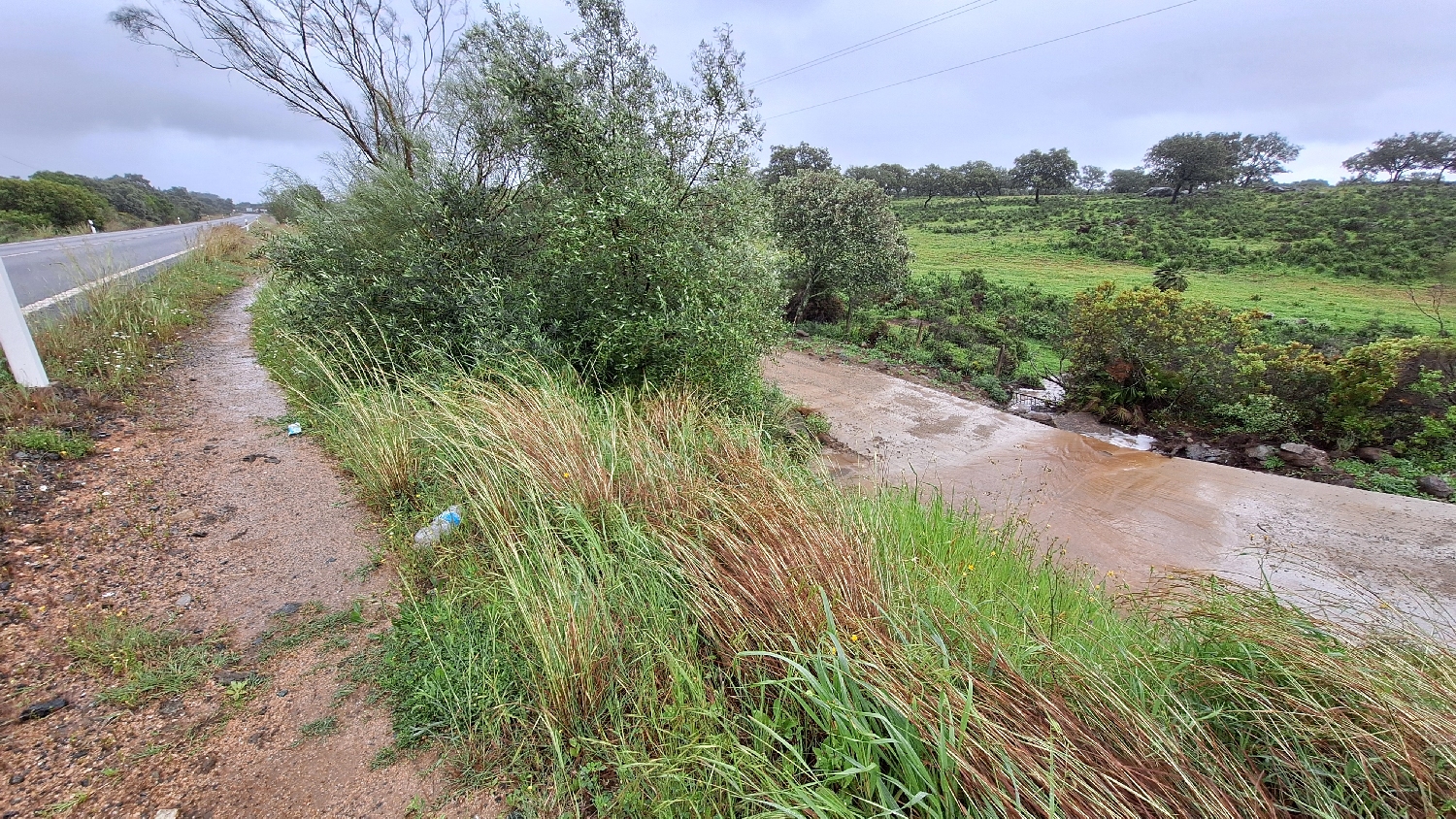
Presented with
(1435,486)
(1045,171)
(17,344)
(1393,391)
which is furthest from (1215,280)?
(1045,171)

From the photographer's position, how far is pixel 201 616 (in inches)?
94.6

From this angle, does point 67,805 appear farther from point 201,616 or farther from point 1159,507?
point 1159,507

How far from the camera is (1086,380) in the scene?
34.9 feet

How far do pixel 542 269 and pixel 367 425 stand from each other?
7.89 feet

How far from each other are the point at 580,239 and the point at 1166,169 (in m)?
65.2

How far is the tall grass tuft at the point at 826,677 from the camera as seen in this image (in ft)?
4.51

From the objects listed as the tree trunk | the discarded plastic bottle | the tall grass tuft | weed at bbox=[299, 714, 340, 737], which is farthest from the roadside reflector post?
the tree trunk

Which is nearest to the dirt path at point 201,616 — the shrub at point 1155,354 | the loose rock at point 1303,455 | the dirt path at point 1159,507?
the dirt path at point 1159,507

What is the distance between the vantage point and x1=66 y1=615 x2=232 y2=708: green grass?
78.3 inches

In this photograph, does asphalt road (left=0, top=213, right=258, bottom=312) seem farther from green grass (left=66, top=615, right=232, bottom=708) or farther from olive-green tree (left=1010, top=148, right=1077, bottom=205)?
olive-green tree (left=1010, top=148, right=1077, bottom=205)

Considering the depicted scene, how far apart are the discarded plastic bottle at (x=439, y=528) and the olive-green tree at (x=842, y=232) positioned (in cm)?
1226

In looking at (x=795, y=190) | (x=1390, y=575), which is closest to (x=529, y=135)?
(x=1390, y=575)

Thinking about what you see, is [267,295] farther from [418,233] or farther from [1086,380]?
[1086,380]

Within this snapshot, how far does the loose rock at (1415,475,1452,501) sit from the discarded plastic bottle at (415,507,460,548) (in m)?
11.4
